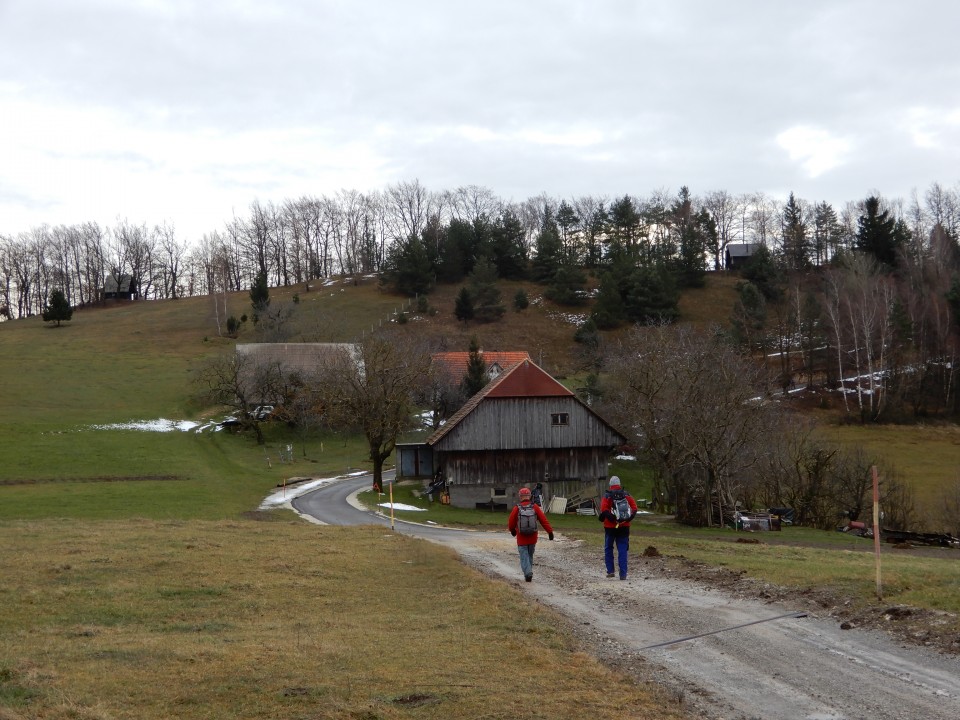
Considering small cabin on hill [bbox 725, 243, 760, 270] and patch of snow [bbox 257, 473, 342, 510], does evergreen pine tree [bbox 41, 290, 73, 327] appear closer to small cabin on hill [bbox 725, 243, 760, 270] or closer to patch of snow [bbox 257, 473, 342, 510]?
patch of snow [bbox 257, 473, 342, 510]

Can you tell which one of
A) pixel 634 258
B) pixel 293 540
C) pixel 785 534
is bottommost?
pixel 785 534

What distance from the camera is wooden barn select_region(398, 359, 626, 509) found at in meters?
50.0

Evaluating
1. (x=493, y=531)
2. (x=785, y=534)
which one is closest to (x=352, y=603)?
(x=493, y=531)

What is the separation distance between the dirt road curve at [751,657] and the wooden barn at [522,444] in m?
34.7

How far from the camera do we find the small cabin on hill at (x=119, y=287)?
142m

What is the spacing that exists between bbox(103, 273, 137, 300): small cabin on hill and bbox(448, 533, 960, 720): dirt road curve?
14175cm

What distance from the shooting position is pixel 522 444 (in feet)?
166

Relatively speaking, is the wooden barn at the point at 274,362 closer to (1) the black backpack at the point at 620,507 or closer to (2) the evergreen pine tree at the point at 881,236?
(1) the black backpack at the point at 620,507

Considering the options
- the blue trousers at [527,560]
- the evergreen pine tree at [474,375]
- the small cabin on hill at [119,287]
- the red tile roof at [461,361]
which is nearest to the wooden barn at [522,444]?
the evergreen pine tree at [474,375]

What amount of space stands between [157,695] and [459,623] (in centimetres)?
497

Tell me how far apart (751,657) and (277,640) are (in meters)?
5.99

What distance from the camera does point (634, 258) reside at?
111250 millimetres

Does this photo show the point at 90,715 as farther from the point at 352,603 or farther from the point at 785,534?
the point at 785,534

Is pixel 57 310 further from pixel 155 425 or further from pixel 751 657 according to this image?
pixel 751 657
